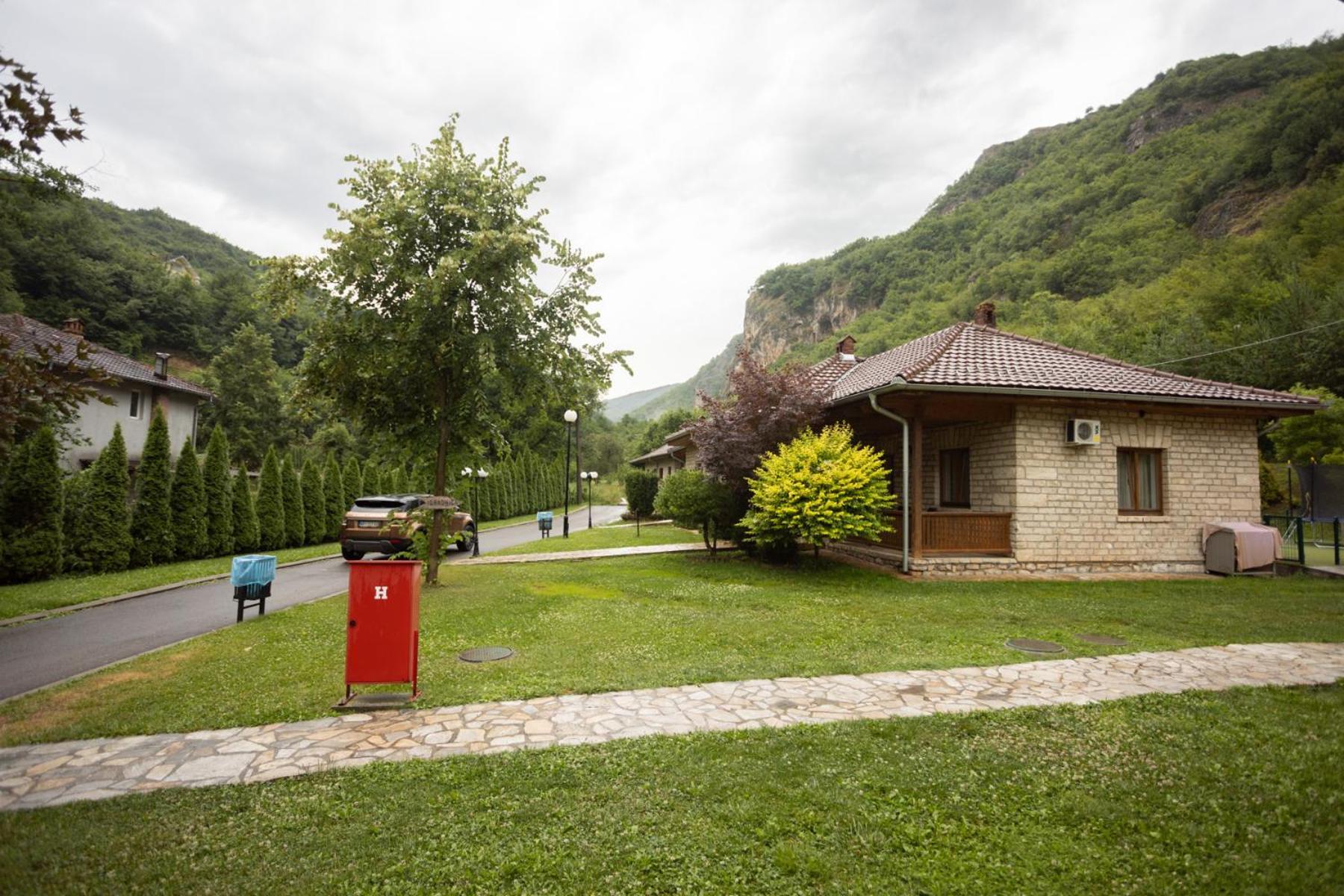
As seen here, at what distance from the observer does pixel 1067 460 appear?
1140cm

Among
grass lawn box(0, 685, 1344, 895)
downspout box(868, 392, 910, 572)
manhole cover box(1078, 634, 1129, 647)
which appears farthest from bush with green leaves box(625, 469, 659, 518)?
grass lawn box(0, 685, 1344, 895)

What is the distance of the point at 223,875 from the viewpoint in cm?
246

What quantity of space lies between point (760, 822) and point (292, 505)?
18223 mm

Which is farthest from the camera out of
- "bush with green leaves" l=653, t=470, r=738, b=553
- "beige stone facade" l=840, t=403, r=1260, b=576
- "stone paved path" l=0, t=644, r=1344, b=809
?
"bush with green leaves" l=653, t=470, r=738, b=553

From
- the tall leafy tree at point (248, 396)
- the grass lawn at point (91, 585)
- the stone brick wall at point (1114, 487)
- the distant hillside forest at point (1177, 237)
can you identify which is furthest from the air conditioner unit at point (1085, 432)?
the tall leafy tree at point (248, 396)

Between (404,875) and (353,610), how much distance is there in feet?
8.65

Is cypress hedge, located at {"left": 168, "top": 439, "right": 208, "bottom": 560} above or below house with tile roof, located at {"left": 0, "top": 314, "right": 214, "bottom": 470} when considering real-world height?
below

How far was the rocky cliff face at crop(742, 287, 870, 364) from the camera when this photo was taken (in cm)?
8269

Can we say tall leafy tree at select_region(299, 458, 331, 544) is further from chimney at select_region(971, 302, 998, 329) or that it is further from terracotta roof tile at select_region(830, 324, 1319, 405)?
chimney at select_region(971, 302, 998, 329)

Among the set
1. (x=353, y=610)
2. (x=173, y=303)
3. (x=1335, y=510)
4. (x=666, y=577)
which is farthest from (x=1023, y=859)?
(x=173, y=303)

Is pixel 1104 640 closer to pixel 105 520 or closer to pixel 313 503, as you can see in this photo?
pixel 105 520

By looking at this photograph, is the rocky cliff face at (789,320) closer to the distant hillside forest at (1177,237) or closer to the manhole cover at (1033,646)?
the distant hillside forest at (1177,237)

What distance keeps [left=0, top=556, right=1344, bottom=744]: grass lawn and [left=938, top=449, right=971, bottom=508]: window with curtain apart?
2871mm

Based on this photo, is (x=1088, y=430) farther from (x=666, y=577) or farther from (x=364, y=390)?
(x=364, y=390)
